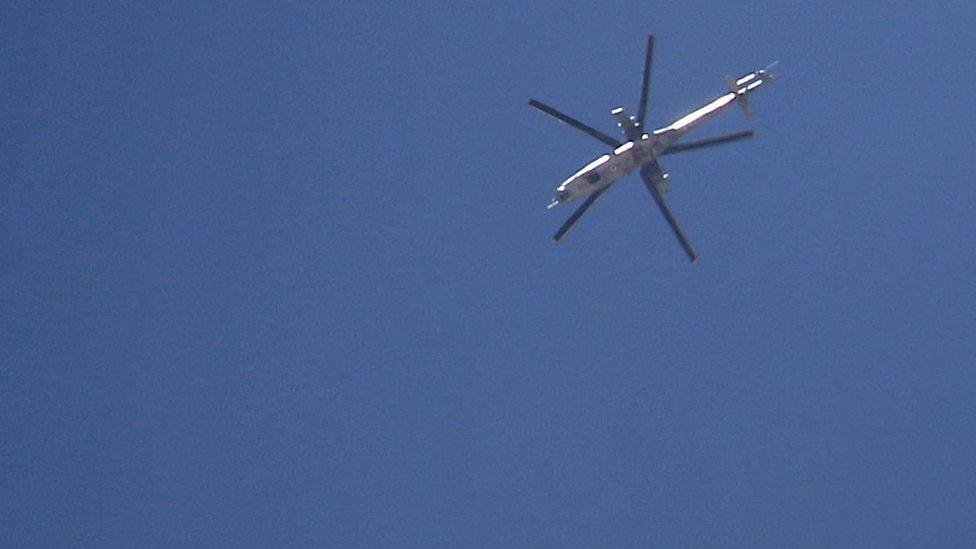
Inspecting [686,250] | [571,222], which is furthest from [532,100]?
[686,250]

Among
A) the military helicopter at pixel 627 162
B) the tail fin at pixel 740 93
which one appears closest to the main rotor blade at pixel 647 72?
the military helicopter at pixel 627 162

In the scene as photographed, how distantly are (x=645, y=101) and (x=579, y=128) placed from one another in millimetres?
3925

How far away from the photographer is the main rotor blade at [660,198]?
61.5 meters

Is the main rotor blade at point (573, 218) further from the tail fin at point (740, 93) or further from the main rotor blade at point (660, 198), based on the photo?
the tail fin at point (740, 93)

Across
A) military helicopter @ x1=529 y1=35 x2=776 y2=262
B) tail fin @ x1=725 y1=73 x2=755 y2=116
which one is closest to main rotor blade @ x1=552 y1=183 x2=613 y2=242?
military helicopter @ x1=529 y1=35 x2=776 y2=262

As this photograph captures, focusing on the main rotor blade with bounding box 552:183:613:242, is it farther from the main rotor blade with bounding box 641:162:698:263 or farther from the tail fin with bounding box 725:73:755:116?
the tail fin with bounding box 725:73:755:116

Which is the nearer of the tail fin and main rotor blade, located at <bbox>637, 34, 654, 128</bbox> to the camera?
main rotor blade, located at <bbox>637, 34, 654, 128</bbox>

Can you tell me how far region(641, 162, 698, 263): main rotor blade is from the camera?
61.5m

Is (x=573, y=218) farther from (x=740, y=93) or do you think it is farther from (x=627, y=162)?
(x=740, y=93)

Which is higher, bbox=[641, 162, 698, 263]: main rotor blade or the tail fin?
the tail fin

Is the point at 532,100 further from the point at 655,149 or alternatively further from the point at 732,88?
the point at 732,88

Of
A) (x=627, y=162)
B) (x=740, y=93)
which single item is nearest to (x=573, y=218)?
(x=627, y=162)

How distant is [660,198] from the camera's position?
62.3 meters

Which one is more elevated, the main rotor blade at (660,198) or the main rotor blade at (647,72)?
the main rotor blade at (647,72)
